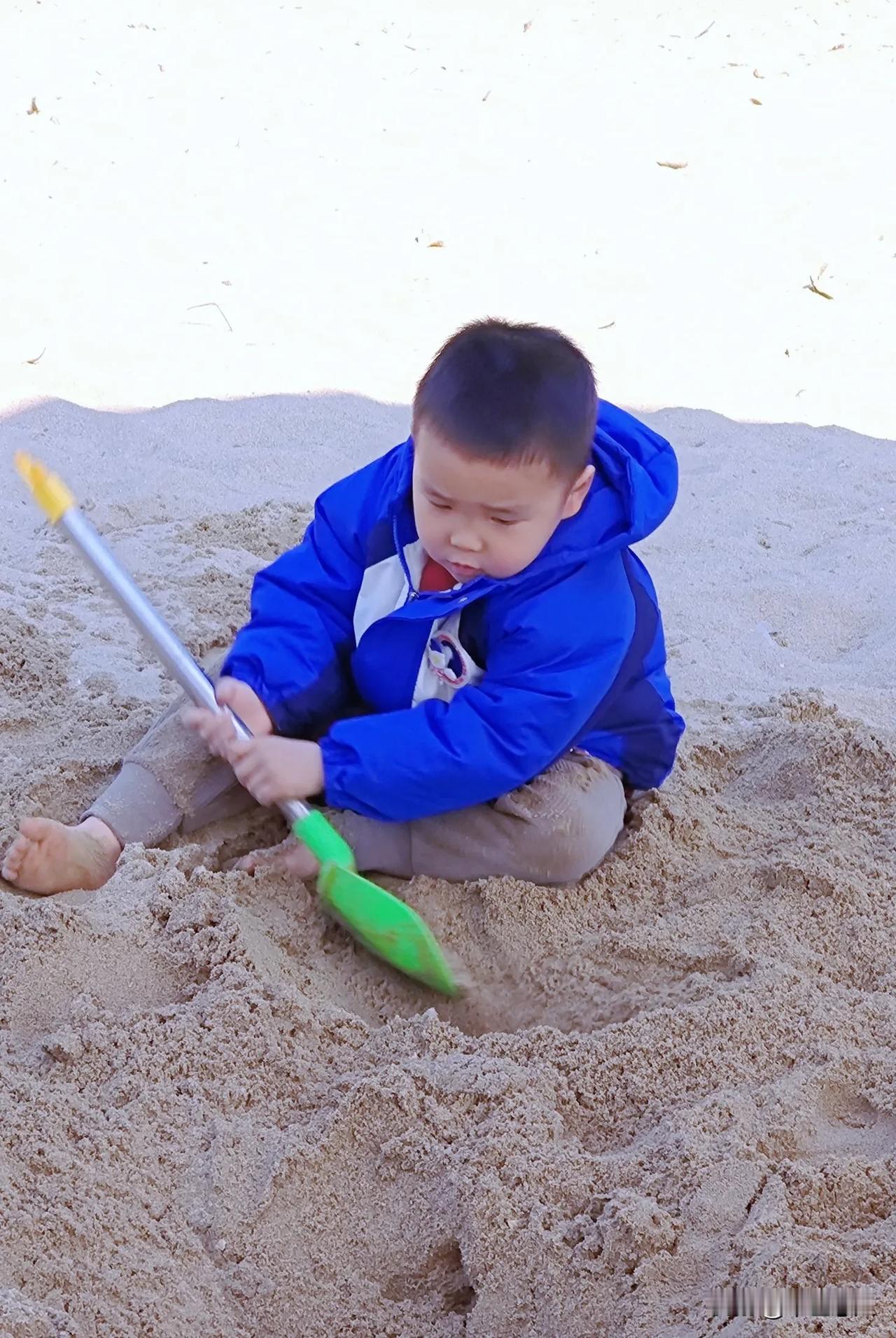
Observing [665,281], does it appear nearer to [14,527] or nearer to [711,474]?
[711,474]

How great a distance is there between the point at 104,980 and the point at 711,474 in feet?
6.66

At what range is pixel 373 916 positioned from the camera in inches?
66.2

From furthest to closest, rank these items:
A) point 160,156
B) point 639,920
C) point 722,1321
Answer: point 160,156
point 639,920
point 722,1321

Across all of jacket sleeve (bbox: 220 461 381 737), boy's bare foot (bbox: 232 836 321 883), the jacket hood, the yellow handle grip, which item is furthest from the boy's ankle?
the jacket hood

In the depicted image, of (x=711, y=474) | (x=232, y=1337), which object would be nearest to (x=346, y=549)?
(x=232, y=1337)

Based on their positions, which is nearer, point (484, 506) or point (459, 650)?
point (484, 506)

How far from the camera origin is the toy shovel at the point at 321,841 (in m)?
1.67

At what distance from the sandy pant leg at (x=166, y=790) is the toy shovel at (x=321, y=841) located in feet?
0.41

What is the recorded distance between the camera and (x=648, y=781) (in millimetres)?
2004

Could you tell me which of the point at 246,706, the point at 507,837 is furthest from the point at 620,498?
the point at 246,706

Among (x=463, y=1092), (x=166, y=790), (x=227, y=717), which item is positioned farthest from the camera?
(x=166, y=790)

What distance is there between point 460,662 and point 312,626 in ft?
0.78

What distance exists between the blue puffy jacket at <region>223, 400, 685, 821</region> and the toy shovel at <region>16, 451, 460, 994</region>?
0.27 feet

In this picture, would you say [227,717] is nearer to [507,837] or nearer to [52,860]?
[52,860]
